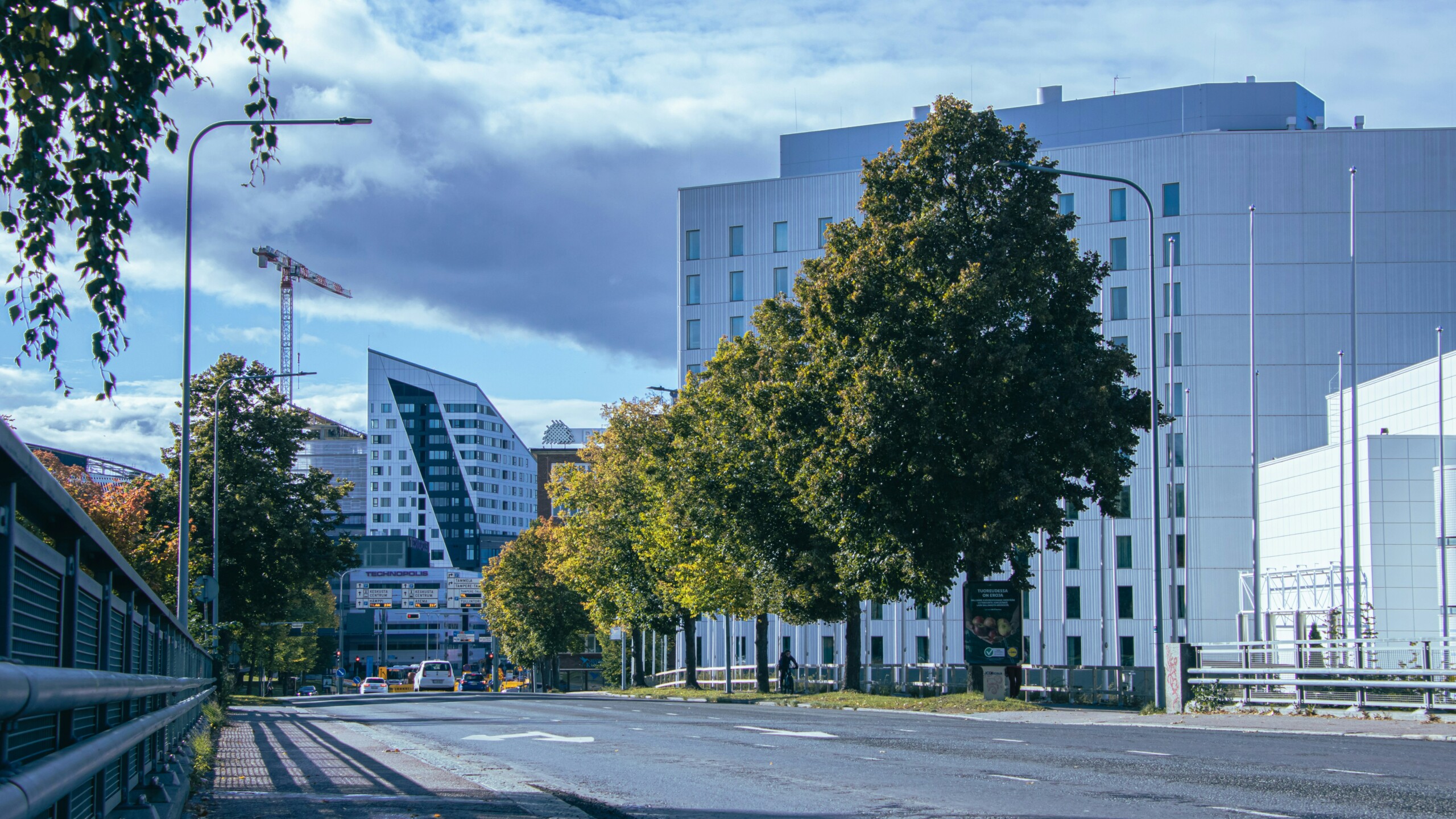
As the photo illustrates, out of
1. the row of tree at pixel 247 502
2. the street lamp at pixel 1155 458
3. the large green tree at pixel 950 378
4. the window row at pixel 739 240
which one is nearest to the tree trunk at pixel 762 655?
the row of tree at pixel 247 502

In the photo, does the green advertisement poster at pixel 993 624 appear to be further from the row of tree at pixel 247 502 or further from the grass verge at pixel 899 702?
the row of tree at pixel 247 502

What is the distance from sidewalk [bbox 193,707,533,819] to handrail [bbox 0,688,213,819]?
5117 millimetres

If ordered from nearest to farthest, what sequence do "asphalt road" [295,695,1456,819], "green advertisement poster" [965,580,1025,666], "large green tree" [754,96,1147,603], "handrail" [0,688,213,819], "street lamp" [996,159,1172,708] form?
"handrail" [0,688,213,819], "asphalt road" [295,695,1456,819], "street lamp" [996,159,1172,708], "large green tree" [754,96,1147,603], "green advertisement poster" [965,580,1025,666]

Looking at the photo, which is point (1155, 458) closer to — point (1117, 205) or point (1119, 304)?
point (1119, 304)

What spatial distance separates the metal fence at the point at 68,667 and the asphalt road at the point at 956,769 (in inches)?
137

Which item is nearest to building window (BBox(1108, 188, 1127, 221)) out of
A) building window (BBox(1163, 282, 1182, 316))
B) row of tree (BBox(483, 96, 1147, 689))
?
building window (BBox(1163, 282, 1182, 316))

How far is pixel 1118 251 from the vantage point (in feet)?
228

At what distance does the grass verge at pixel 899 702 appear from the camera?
2925 centimetres

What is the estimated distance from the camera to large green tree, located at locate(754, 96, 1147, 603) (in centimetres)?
2919

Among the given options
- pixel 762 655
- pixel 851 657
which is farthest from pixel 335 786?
pixel 762 655

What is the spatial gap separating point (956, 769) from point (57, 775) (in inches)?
420

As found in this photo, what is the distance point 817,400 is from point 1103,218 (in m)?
42.5

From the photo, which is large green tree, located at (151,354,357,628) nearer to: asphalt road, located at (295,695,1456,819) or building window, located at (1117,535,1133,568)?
asphalt road, located at (295,695,1456,819)

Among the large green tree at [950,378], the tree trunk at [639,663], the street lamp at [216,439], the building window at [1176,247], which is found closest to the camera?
the large green tree at [950,378]
